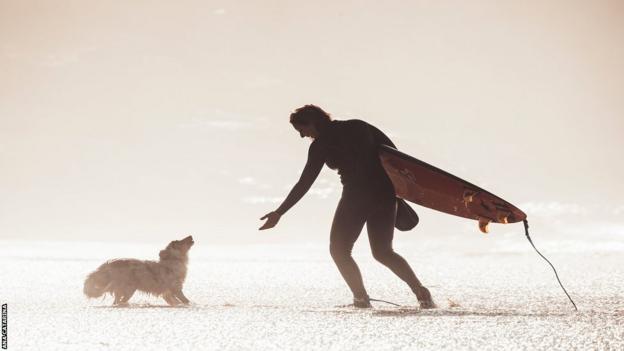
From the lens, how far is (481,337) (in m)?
4.63

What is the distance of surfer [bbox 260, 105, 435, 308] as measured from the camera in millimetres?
6195

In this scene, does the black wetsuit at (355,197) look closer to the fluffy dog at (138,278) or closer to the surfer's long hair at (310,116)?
the surfer's long hair at (310,116)

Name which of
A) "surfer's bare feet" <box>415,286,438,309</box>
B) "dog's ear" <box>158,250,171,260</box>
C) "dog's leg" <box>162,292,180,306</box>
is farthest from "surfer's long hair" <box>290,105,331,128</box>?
"dog's leg" <box>162,292,180,306</box>

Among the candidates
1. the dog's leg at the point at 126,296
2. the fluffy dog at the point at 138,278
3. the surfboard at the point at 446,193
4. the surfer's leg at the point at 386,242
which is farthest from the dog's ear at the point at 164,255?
the surfboard at the point at 446,193

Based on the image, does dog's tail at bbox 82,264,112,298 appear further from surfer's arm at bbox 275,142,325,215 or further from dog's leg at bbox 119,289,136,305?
surfer's arm at bbox 275,142,325,215

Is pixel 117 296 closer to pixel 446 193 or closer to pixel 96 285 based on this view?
pixel 96 285

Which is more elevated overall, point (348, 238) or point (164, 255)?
point (348, 238)

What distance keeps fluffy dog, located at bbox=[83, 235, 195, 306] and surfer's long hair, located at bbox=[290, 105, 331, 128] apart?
177 centimetres

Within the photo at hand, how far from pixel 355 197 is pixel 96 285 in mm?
2402

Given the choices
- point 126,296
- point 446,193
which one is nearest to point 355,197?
point 446,193

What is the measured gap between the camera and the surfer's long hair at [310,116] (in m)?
6.28

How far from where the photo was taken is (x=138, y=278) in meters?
6.63

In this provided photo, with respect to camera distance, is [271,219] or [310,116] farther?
[310,116]

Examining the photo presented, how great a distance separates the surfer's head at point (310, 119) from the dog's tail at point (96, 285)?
2138 millimetres
